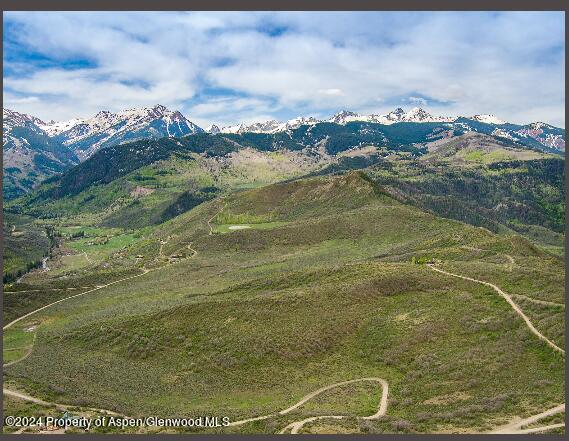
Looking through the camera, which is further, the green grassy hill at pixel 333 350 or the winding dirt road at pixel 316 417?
the green grassy hill at pixel 333 350

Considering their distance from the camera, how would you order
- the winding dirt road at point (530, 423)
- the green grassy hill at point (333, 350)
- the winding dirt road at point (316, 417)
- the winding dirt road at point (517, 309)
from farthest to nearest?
the winding dirt road at point (517, 309) < the green grassy hill at point (333, 350) < the winding dirt road at point (316, 417) < the winding dirt road at point (530, 423)

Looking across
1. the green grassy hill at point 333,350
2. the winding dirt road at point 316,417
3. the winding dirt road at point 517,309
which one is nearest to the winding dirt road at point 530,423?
the green grassy hill at point 333,350

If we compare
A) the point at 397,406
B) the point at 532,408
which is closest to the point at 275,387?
the point at 397,406

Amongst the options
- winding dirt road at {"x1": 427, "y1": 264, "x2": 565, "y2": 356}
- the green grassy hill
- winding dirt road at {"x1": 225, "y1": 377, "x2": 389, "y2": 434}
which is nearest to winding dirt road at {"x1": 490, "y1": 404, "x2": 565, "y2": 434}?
the green grassy hill

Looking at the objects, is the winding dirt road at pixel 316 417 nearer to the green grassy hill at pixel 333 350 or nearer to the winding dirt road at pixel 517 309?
the green grassy hill at pixel 333 350

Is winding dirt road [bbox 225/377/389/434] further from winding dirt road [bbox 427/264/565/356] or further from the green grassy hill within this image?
winding dirt road [bbox 427/264/565/356]

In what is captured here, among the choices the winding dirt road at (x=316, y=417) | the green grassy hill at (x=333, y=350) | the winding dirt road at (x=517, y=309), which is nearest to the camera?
the winding dirt road at (x=316, y=417)

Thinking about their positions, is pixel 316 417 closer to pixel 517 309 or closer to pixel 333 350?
pixel 333 350

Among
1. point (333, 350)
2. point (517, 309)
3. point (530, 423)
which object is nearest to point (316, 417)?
point (530, 423)

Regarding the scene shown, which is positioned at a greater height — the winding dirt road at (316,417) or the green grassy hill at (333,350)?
the green grassy hill at (333,350)

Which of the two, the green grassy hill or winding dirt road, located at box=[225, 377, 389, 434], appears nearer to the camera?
winding dirt road, located at box=[225, 377, 389, 434]

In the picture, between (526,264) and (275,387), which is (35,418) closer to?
(275,387)
